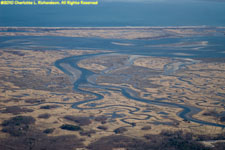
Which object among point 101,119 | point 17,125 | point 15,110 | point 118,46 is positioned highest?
point 118,46

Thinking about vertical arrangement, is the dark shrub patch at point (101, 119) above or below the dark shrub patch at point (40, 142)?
below

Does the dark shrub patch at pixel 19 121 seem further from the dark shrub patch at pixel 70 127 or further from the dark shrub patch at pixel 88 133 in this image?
the dark shrub patch at pixel 88 133

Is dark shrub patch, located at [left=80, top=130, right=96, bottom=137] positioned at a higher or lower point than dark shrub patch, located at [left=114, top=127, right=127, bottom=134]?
higher

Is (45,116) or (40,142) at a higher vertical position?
(40,142)

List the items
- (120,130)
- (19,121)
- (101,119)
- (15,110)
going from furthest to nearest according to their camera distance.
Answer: (15,110)
(101,119)
(19,121)
(120,130)

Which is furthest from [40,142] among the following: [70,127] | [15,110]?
[15,110]

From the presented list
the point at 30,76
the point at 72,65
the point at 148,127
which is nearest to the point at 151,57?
the point at 72,65

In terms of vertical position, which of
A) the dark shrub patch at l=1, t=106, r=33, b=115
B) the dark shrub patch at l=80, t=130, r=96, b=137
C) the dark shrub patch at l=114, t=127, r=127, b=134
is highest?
the dark shrub patch at l=1, t=106, r=33, b=115

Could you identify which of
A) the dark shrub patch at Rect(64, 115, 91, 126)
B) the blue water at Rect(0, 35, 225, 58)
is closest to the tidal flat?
the dark shrub patch at Rect(64, 115, 91, 126)

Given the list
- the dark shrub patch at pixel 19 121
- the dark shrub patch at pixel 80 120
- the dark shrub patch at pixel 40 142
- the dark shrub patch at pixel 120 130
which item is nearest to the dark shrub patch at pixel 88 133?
the dark shrub patch at pixel 40 142

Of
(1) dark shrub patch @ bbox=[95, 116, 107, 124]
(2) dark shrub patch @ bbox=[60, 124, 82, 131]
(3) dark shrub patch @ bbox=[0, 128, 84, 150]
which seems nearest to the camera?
(3) dark shrub patch @ bbox=[0, 128, 84, 150]

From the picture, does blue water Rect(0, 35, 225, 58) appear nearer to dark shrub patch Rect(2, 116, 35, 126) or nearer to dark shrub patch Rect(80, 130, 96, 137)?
dark shrub patch Rect(2, 116, 35, 126)

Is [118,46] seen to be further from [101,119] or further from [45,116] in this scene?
[45,116]
